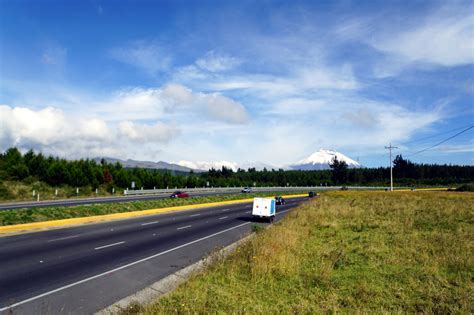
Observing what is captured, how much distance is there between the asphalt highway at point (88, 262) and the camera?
7.68 m

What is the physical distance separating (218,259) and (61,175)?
43451 mm

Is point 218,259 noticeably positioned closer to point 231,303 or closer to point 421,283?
point 231,303

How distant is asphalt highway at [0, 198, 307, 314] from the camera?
768cm

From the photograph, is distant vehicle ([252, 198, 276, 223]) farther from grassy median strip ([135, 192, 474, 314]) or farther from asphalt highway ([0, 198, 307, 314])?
grassy median strip ([135, 192, 474, 314])

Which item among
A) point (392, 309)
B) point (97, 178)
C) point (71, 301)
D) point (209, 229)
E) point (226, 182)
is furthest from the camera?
point (226, 182)

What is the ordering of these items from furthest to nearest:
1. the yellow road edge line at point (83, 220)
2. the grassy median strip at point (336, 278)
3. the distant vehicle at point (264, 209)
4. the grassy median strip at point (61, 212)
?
the distant vehicle at point (264, 209)
the grassy median strip at point (61, 212)
the yellow road edge line at point (83, 220)
the grassy median strip at point (336, 278)

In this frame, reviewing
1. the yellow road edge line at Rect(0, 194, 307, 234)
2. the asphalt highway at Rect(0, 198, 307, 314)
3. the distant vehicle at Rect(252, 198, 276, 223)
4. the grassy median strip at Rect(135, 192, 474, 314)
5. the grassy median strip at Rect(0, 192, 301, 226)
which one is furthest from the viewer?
the distant vehicle at Rect(252, 198, 276, 223)

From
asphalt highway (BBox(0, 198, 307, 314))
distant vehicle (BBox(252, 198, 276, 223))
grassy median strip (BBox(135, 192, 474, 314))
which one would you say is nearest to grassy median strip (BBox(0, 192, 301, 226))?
asphalt highway (BBox(0, 198, 307, 314))

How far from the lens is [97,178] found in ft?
171

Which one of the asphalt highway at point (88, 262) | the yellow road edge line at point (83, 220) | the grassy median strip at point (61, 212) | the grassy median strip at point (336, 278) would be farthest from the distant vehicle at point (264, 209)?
the grassy median strip at point (336, 278)

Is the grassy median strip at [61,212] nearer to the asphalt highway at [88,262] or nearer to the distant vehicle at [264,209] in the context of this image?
the asphalt highway at [88,262]

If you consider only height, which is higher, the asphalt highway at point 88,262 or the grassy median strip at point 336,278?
the grassy median strip at point 336,278

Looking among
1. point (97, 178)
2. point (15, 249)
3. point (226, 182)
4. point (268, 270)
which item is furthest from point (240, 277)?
point (226, 182)

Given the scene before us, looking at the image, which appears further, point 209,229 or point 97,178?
point 97,178
